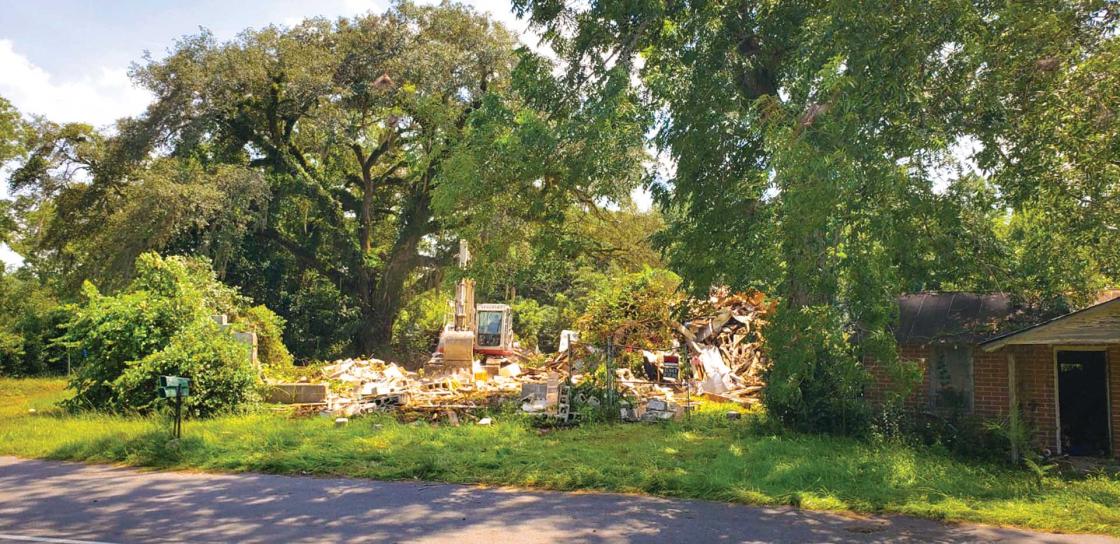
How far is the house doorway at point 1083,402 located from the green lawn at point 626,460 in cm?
250

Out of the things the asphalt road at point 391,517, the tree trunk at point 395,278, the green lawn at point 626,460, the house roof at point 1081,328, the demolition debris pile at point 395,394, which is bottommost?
the asphalt road at point 391,517

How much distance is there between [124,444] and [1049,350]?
16290 millimetres

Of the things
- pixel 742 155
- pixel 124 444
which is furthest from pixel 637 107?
pixel 124 444

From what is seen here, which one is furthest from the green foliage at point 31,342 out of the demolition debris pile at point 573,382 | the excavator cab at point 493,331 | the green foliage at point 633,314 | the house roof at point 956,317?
the house roof at point 956,317

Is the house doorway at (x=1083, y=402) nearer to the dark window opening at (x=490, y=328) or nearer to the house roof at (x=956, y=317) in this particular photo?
the house roof at (x=956, y=317)

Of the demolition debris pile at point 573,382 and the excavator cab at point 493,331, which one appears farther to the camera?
the excavator cab at point 493,331

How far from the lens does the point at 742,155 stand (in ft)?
48.1

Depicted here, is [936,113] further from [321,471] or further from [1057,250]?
[321,471]

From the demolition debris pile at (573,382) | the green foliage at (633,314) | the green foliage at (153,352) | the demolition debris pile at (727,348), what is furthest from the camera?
the demolition debris pile at (727,348)

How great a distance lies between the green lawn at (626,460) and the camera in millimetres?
9945

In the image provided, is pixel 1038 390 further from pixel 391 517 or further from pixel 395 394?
pixel 395 394

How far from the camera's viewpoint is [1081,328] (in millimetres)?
12164

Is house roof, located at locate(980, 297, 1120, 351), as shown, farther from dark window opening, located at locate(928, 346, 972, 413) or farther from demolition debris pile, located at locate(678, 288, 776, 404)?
demolition debris pile, located at locate(678, 288, 776, 404)

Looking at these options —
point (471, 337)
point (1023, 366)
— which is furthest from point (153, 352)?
point (1023, 366)
